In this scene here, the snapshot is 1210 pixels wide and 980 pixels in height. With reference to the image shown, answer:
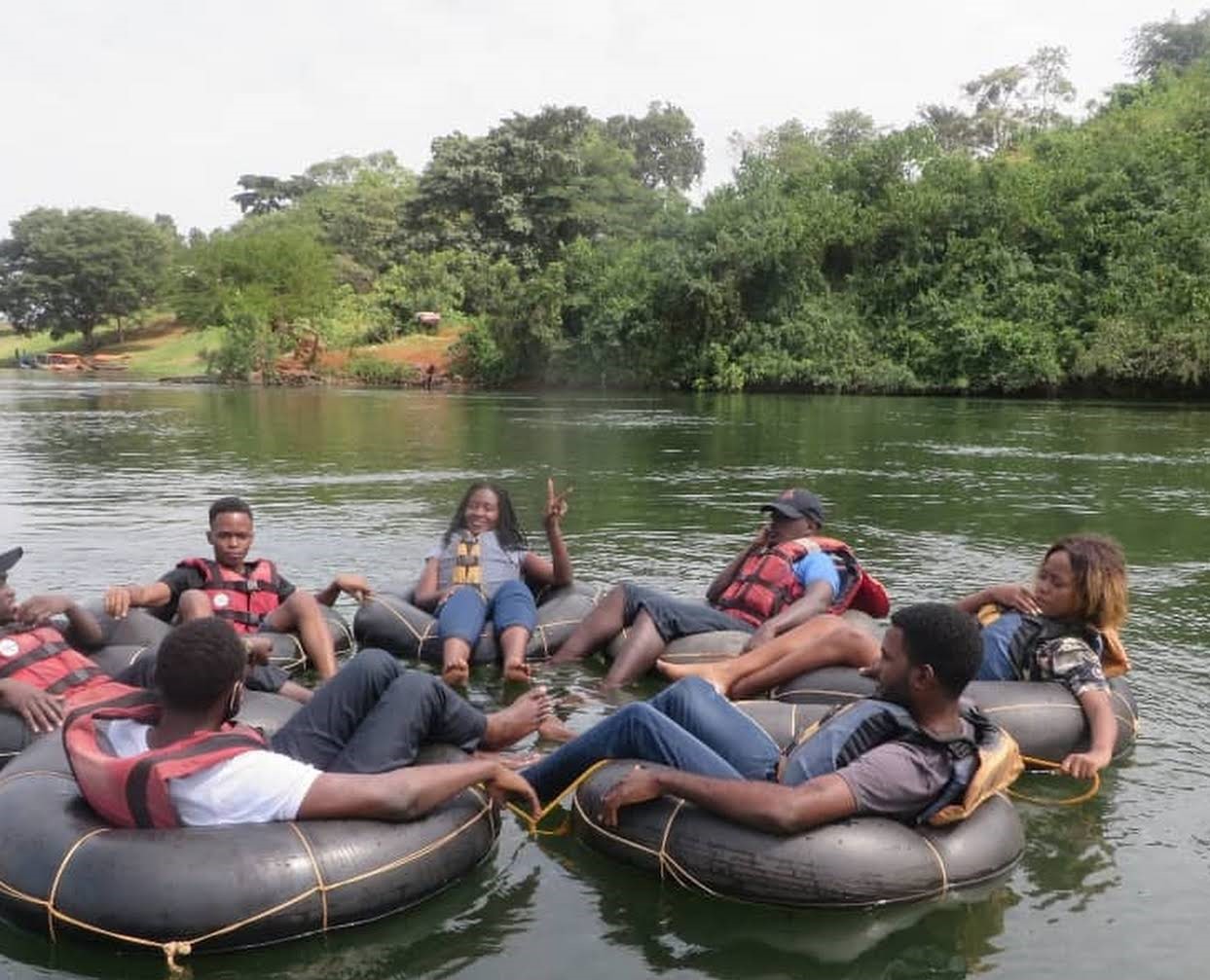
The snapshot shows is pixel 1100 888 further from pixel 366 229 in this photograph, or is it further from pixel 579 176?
pixel 366 229

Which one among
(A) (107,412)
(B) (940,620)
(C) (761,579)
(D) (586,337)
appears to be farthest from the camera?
(D) (586,337)

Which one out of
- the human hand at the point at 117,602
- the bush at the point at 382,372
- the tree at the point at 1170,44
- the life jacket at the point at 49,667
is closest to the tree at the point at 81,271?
the bush at the point at 382,372

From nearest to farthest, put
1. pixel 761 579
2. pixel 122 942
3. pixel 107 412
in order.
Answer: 1. pixel 122 942
2. pixel 761 579
3. pixel 107 412

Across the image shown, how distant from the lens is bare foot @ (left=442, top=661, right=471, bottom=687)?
24.3 ft

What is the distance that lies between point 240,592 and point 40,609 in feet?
5.28

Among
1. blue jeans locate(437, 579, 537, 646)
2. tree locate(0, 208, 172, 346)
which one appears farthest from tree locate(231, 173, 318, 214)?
blue jeans locate(437, 579, 537, 646)

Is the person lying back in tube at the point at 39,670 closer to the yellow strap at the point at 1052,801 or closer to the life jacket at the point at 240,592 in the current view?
the life jacket at the point at 240,592

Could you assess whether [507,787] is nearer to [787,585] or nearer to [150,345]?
[787,585]

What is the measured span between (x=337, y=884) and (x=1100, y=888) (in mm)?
2991

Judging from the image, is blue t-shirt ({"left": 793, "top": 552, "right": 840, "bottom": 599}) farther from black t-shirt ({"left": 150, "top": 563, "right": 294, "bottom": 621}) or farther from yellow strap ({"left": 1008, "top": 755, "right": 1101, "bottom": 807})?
black t-shirt ({"left": 150, "top": 563, "right": 294, "bottom": 621})

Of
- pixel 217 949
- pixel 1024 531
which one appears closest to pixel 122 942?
pixel 217 949

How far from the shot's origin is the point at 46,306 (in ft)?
268

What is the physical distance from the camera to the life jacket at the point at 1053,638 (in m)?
6.30

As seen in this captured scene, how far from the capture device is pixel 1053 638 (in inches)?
251
